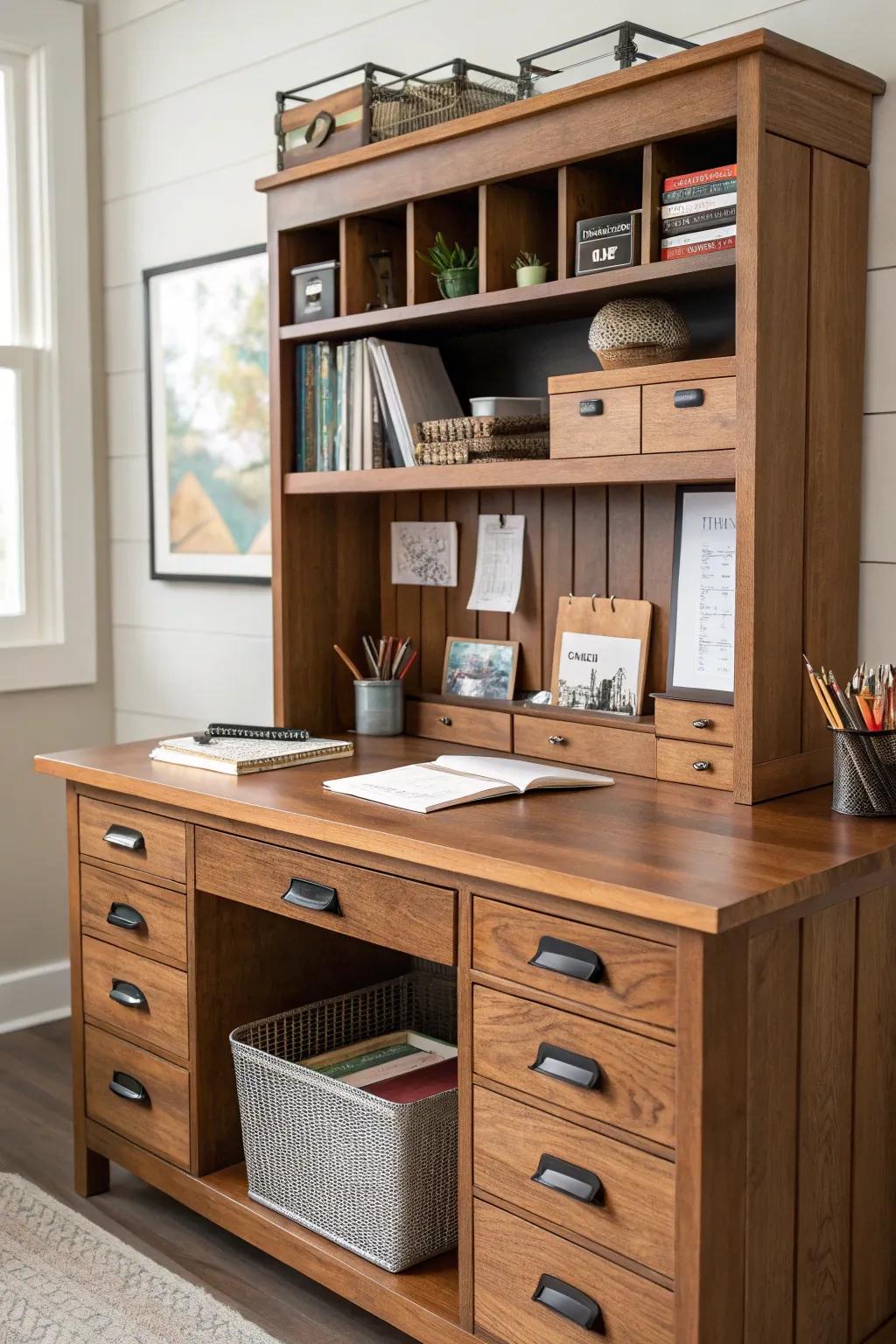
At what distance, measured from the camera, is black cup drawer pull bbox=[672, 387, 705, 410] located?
1939 millimetres

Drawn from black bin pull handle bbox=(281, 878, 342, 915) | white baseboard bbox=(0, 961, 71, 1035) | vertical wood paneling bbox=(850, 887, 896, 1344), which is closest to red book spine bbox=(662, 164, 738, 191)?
vertical wood paneling bbox=(850, 887, 896, 1344)

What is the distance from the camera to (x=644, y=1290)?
1595 mm

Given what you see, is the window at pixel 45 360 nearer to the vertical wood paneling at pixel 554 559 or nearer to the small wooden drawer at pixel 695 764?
the vertical wood paneling at pixel 554 559

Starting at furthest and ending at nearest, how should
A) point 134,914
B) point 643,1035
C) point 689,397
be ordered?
1. point 134,914
2. point 689,397
3. point 643,1035

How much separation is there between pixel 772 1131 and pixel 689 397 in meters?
1.01

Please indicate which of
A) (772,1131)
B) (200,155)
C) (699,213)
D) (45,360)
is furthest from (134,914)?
(200,155)

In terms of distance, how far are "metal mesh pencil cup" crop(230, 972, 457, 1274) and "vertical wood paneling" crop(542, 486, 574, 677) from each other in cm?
82

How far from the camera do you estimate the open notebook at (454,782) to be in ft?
6.50

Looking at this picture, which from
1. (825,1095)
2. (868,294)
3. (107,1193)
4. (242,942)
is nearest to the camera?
(825,1095)

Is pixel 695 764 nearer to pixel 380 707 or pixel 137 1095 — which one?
pixel 380 707

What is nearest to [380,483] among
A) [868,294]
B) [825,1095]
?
[868,294]

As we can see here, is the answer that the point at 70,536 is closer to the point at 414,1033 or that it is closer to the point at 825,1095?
the point at 414,1033

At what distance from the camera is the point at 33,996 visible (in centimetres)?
349

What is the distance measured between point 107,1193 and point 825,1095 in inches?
58.9
